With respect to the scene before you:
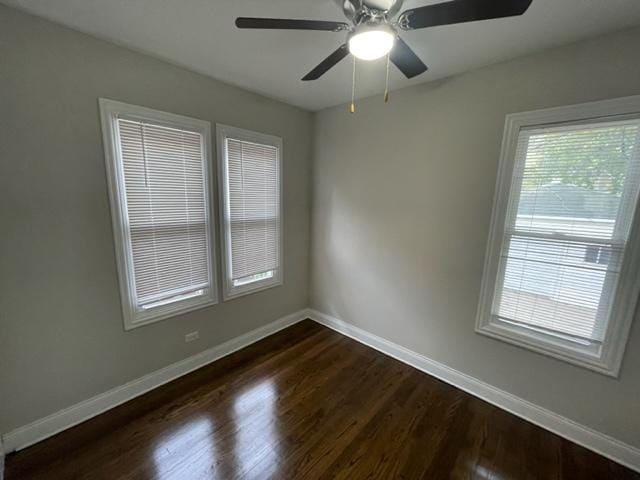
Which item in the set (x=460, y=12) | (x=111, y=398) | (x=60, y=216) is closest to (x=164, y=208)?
(x=60, y=216)

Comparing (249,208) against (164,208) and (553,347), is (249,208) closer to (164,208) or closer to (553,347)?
(164,208)

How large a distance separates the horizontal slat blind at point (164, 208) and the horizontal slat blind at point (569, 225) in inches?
95.7

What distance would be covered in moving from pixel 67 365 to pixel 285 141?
2561 mm

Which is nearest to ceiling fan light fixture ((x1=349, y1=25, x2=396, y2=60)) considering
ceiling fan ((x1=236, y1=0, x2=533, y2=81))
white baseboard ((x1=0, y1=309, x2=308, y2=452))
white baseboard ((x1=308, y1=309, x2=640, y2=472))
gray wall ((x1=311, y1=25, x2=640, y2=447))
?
ceiling fan ((x1=236, y1=0, x2=533, y2=81))

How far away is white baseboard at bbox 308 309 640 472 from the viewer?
63.7 inches

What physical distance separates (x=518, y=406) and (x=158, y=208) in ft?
10.1

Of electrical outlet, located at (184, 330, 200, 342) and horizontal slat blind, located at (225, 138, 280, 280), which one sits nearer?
electrical outlet, located at (184, 330, 200, 342)

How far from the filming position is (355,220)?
282cm

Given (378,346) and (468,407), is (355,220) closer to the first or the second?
(378,346)

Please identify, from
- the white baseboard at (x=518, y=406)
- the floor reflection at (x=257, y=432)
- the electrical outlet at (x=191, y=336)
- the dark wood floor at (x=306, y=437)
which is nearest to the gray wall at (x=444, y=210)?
the white baseboard at (x=518, y=406)

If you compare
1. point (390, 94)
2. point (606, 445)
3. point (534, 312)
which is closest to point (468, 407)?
point (606, 445)

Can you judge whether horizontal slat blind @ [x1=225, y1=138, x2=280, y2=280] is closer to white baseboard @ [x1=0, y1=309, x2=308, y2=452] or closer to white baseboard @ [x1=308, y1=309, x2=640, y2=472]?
white baseboard @ [x1=0, y1=309, x2=308, y2=452]

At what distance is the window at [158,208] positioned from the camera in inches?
70.7

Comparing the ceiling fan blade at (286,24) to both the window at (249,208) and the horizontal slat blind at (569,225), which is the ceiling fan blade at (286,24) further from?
the horizontal slat blind at (569,225)
